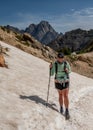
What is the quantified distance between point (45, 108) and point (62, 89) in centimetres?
133

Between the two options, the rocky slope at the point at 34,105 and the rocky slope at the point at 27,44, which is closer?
the rocky slope at the point at 34,105

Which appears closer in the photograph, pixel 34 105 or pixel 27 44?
pixel 34 105

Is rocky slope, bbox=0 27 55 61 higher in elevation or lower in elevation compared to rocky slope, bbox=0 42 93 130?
higher

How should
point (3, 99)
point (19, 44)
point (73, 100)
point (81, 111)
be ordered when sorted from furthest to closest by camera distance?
1. point (19, 44)
2. point (73, 100)
3. point (81, 111)
4. point (3, 99)

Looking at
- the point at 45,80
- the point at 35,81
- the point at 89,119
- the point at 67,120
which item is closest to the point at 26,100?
the point at 67,120

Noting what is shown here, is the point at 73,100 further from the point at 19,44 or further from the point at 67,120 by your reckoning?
the point at 19,44

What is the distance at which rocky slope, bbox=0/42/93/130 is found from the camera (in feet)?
45.9

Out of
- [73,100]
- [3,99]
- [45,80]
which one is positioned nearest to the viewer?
[3,99]

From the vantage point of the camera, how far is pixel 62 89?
649 inches

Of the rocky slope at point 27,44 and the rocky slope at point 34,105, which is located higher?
the rocky slope at point 27,44

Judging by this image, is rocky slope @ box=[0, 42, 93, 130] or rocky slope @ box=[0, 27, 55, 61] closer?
rocky slope @ box=[0, 42, 93, 130]

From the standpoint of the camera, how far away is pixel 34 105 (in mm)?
16438

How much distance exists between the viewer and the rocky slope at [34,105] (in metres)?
14.0

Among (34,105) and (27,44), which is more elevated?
(27,44)
